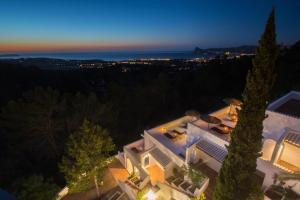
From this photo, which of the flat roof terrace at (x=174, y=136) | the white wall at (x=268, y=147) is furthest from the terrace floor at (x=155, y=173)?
the white wall at (x=268, y=147)

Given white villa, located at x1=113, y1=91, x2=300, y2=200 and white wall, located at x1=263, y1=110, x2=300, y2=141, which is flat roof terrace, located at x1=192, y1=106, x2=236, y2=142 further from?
white wall, located at x1=263, y1=110, x2=300, y2=141

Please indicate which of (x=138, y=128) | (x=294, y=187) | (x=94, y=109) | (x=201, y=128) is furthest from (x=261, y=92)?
(x=138, y=128)

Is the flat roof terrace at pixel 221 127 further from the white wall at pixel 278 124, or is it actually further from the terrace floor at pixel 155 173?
the terrace floor at pixel 155 173

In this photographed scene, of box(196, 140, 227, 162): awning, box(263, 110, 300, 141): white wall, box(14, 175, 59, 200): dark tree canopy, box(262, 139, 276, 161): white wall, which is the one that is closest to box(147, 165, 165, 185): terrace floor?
box(196, 140, 227, 162): awning

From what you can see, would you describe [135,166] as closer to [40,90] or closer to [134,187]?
[134,187]

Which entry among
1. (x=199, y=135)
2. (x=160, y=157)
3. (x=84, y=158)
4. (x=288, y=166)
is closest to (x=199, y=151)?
(x=199, y=135)

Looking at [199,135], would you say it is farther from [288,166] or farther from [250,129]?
[288,166]
